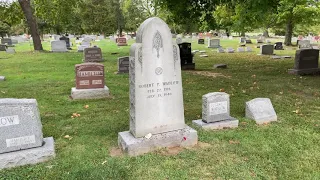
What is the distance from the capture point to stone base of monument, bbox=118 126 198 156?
4.46m

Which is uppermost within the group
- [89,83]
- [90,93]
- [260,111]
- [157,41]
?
[157,41]

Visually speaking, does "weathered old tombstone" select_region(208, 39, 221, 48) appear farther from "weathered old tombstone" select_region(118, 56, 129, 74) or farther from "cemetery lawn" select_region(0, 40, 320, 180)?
"cemetery lawn" select_region(0, 40, 320, 180)

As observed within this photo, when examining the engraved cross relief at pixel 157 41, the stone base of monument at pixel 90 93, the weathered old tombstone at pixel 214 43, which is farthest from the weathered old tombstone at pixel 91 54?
the weathered old tombstone at pixel 214 43

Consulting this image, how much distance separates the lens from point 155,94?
4574mm

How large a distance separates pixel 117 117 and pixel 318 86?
7553 millimetres

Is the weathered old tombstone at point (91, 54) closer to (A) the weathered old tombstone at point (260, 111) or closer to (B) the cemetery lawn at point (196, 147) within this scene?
(B) the cemetery lawn at point (196, 147)

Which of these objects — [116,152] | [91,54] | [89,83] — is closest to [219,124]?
[116,152]

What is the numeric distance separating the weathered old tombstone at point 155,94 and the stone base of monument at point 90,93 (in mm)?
3851

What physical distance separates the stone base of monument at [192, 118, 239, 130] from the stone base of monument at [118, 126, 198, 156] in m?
0.75

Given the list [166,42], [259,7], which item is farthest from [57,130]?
[259,7]

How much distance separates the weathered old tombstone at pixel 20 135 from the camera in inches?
159

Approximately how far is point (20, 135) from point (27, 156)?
339mm

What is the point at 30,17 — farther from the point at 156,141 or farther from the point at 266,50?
the point at 156,141

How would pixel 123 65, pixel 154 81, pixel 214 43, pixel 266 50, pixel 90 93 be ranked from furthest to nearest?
pixel 214 43 → pixel 266 50 → pixel 123 65 → pixel 90 93 → pixel 154 81
